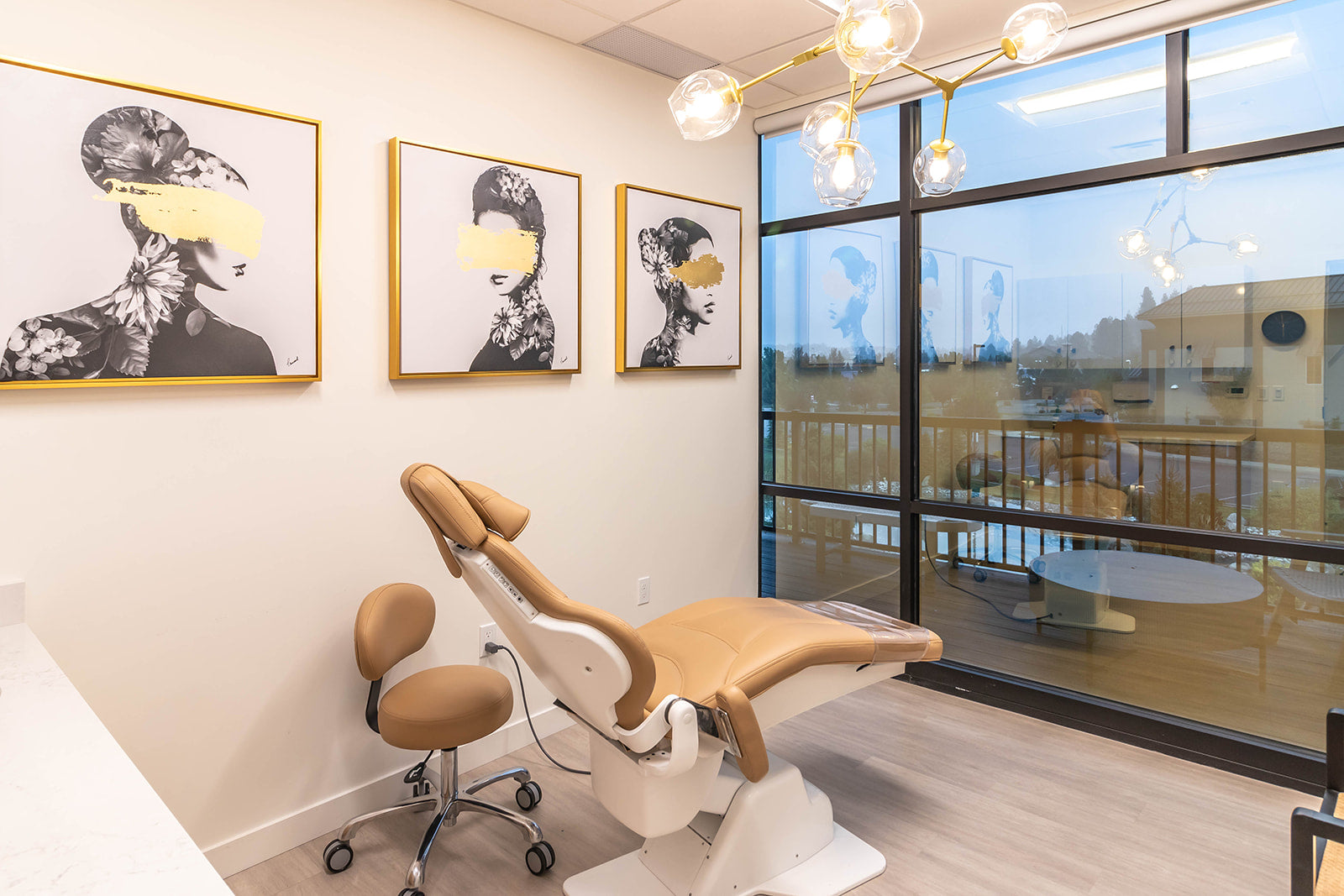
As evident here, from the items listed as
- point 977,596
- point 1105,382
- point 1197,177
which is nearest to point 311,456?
point 977,596

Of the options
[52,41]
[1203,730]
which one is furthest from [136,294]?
[1203,730]

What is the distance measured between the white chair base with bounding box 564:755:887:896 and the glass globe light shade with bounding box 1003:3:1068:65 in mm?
1771

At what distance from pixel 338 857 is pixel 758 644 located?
1.31 m

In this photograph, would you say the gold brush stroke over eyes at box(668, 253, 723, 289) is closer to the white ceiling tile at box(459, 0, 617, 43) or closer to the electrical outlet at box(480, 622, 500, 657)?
the white ceiling tile at box(459, 0, 617, 43)

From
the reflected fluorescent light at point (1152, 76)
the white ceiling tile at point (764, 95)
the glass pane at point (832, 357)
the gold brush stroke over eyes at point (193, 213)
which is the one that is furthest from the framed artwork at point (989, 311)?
the gold brush stroke over eyes at point (193, 213)

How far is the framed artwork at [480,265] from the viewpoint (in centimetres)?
255

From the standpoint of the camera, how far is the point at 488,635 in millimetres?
2863

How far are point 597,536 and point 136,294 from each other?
1.73 m

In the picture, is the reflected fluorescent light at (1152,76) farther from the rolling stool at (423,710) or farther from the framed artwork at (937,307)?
the rolling stool at (423,710)

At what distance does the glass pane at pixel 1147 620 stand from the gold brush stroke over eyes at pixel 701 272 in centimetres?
140

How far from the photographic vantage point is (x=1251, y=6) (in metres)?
2.54

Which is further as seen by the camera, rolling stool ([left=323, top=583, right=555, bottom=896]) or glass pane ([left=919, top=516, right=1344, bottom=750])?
glass pane ([left=919, top=516, right=1344, bottom=750])

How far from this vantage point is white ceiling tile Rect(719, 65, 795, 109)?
3494 mm

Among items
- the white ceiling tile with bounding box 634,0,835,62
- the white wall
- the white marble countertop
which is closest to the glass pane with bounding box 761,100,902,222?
the white ceiling tile with bounding box 634,0,835,62
